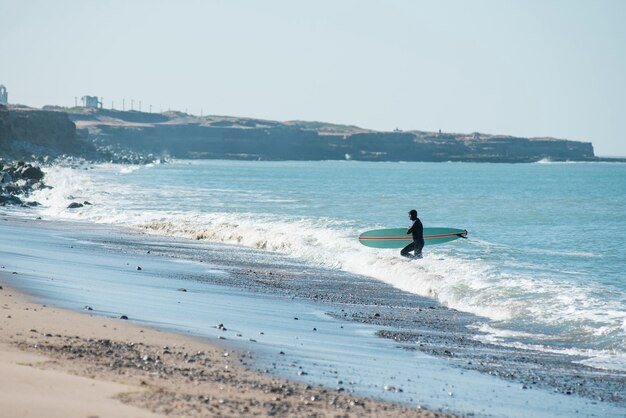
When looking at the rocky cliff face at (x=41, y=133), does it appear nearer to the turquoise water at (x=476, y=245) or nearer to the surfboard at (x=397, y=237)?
the turquoise water at (x=476, y=245)

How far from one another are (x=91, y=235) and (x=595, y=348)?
20.8 metres

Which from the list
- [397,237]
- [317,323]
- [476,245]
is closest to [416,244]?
[397,237]

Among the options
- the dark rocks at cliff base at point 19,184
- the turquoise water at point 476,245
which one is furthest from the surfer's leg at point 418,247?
the dark rocks at cliff base at point 19,184

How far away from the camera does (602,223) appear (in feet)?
149

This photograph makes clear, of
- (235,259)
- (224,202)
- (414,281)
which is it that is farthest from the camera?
(224,202)

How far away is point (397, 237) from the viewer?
27844 millimetres

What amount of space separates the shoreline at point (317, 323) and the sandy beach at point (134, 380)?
0.80 ft

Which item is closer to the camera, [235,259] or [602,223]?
[235,259]

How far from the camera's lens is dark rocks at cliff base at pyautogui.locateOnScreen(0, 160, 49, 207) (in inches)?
1807

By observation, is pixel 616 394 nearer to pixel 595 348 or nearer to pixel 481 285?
pixel 595 348

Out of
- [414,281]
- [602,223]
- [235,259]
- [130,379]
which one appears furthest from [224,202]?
[130,379]

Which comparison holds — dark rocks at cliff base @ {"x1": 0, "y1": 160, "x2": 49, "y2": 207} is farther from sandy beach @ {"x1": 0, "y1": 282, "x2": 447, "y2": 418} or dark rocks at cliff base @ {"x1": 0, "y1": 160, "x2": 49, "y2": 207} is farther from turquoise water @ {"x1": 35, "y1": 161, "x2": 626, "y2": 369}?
sandy beach @ {"x1": 0, "y1": 282, "x2": 447, "y2": 418}

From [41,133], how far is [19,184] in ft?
341

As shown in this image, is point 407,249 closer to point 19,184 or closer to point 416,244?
point 416,244
